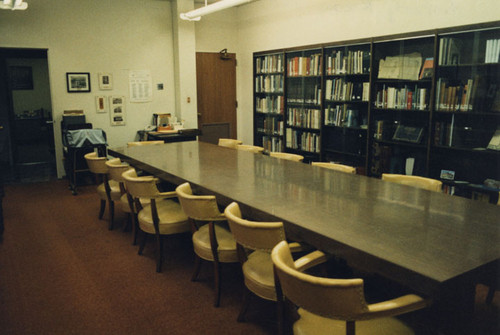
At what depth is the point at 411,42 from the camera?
16.0ft

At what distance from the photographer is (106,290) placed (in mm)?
3094

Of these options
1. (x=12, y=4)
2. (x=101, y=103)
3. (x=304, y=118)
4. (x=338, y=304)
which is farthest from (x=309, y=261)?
(x=101, y=103)

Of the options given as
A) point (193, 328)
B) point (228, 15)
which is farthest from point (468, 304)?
point (228, 15)

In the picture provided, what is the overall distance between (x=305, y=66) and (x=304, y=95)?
469 millimetres

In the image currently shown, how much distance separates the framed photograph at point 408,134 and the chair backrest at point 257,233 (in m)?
3.40

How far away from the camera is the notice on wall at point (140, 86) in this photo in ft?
24.5

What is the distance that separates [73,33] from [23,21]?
74cm

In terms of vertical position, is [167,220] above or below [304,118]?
below

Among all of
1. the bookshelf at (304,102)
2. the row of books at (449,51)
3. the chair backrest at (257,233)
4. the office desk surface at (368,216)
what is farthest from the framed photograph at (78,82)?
the chair backrest at (257,233)

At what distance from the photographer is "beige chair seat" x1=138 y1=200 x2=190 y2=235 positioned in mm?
3283

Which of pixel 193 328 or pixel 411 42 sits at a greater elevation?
pixel 411 42

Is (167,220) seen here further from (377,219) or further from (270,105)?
(270,105)

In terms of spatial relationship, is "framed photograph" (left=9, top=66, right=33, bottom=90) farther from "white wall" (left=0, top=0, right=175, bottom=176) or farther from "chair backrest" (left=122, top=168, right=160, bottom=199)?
"chair backrest" (left=122, top=168, right=160, bottom=199)

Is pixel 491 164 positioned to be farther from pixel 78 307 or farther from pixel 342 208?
pixel 78 307
